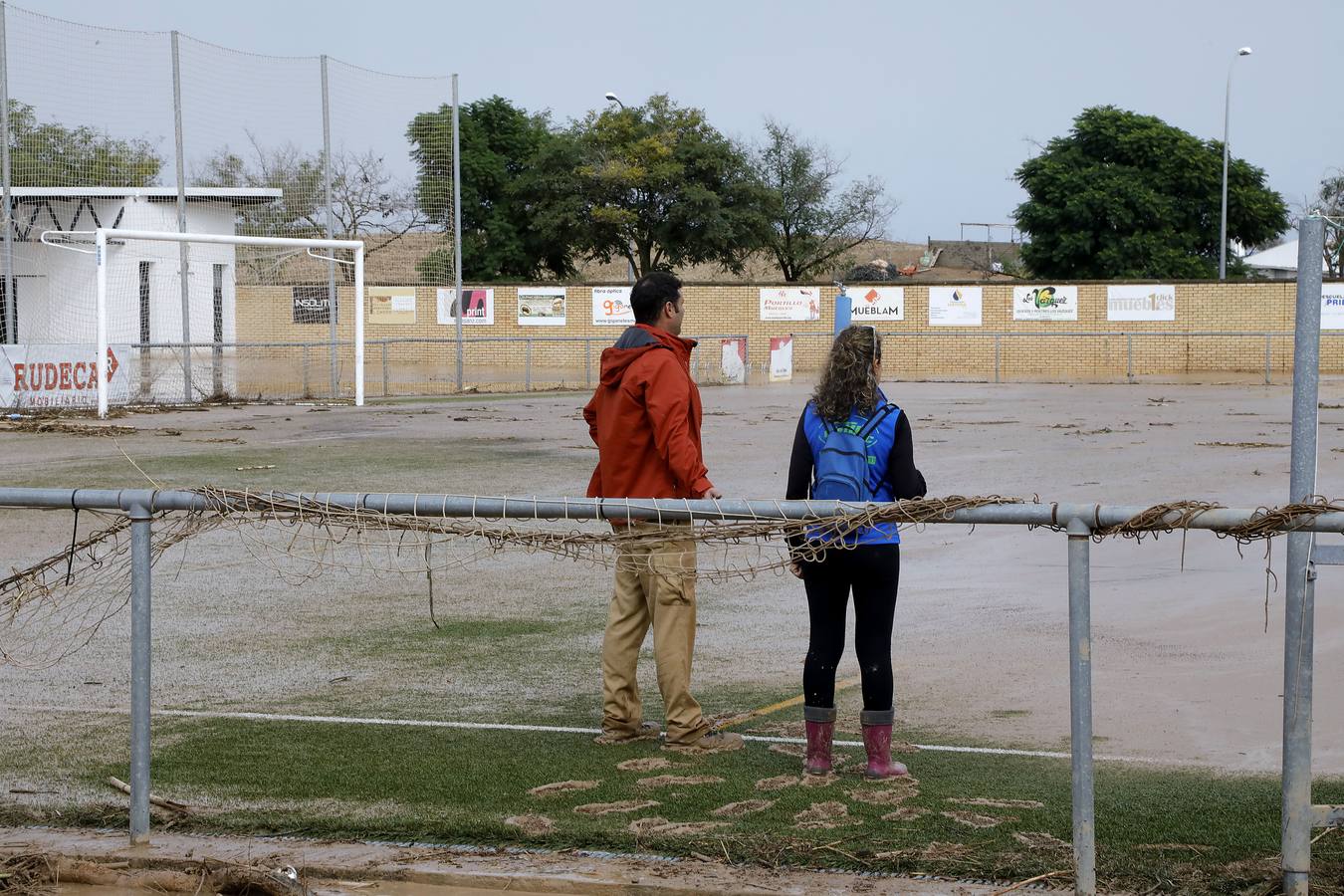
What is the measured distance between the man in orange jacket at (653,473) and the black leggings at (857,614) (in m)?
0.54

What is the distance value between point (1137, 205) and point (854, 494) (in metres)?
57.4

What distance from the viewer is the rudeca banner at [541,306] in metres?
48.6

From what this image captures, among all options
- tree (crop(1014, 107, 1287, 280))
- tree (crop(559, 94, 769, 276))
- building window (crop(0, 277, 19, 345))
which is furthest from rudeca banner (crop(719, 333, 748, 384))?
tree (crop(1014, 107, 1287, 280))

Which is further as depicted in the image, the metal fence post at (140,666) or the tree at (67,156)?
the tree at (67,156)

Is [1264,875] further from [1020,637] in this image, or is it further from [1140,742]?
[1020,637]

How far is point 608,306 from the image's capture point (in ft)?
159

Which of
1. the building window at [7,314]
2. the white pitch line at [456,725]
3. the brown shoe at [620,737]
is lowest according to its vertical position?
the white pitch line at [456,725]

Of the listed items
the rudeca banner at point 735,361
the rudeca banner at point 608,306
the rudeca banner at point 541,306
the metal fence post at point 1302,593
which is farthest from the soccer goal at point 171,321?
the metal fence post at point 1302,593

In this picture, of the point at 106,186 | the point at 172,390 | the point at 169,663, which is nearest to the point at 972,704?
the point at 169,663

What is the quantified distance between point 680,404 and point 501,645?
2.84 metres

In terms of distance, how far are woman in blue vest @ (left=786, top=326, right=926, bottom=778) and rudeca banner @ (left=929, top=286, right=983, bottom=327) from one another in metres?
43.2

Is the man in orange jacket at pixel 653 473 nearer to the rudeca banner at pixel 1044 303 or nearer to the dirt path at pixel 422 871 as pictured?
the dirt path at pixel 422 871

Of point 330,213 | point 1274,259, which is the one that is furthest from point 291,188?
point 1274,259

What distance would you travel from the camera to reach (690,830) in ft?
15.6
